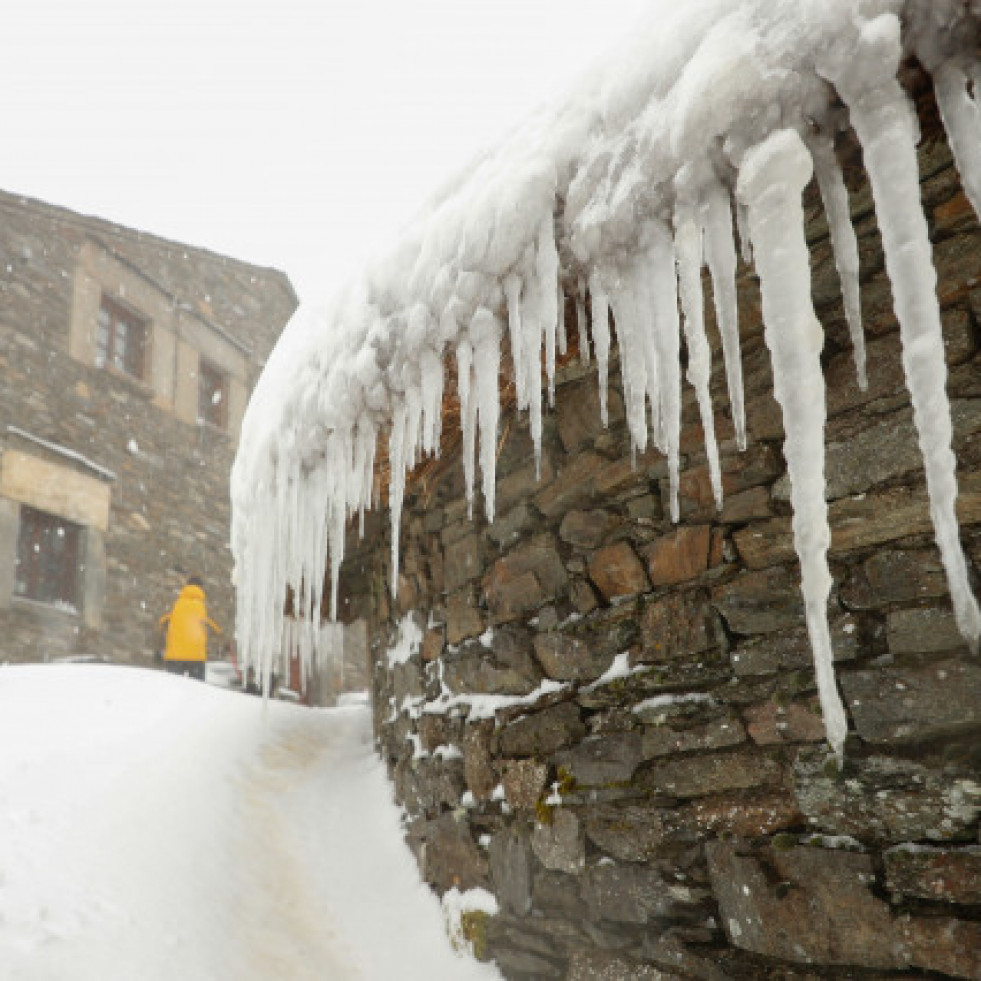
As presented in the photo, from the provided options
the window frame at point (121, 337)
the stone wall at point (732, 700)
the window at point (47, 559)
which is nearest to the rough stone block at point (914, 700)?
the stone wall at point (732, 700)

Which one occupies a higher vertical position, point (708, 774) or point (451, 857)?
point (708, 774)

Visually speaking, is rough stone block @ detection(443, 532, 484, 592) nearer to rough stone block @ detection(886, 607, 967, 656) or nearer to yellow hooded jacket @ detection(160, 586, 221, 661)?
rough stone block @ detection(886, 607, 967, 656)

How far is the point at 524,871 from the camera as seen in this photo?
7.95 feet

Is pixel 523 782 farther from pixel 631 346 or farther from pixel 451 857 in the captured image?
pixel 631 346

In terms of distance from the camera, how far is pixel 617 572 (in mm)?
2264

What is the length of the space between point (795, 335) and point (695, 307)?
28 cm

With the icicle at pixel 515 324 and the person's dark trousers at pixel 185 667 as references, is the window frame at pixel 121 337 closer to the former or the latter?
the person's dark trousers at pixel 185 667

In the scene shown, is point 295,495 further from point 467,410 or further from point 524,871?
point 524,871

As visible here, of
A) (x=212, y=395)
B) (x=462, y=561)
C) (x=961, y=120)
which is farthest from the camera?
(x=212, y=395)

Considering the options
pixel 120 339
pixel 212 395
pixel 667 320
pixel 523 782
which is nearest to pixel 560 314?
pixel 667 320

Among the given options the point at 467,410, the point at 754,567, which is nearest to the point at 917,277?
the point at 754,567

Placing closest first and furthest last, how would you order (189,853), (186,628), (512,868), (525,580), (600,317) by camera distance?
(600,317) < (512,868) < (525,580) < (189,853) < (186,628)

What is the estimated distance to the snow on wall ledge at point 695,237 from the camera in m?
1.42

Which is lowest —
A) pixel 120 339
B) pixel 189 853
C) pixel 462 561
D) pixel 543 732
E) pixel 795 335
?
pixel 189 853
